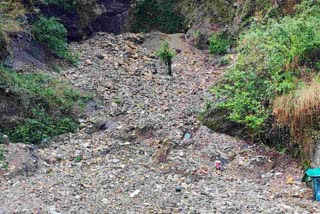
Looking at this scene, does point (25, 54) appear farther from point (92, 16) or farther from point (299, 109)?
point (299, 109)

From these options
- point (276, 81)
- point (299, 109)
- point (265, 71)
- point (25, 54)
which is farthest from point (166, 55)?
point (299, 109)

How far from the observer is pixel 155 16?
9.95m

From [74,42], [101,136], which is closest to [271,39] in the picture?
[101,136]

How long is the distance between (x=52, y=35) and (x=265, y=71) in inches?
161

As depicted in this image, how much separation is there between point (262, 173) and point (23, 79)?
3.55 meters

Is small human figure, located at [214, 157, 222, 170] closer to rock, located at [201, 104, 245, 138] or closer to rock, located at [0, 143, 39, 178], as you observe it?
rock, located at [201, 104, 245, 138]

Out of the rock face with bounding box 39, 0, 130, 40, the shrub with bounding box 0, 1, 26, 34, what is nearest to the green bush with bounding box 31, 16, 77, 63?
the shrub with bounding box 0, 1, 26, 34

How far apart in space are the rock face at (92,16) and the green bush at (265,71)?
3.94 m

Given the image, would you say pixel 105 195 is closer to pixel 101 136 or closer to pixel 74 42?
pixel 101 136

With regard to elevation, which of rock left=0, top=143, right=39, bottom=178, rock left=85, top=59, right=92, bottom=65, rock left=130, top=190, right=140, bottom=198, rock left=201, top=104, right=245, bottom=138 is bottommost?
rock left=0, top=143, right=39, bottom=178

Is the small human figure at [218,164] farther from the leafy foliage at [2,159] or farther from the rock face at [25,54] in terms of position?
the rock face at [25,54]

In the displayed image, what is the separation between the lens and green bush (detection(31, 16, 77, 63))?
7.84m

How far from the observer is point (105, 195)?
14.0 ft

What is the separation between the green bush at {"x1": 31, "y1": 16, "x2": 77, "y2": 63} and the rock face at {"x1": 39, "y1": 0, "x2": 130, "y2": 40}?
22.1 inches
